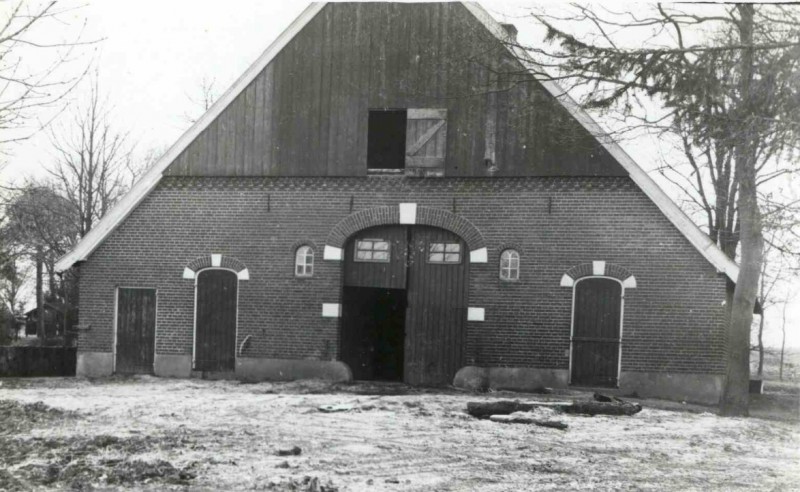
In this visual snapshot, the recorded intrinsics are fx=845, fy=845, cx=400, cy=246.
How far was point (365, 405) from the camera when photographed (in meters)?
13.5

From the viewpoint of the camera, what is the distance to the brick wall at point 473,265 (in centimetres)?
1664

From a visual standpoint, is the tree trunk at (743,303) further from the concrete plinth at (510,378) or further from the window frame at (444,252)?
the window frame at (444,252)

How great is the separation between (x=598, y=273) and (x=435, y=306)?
3.39m

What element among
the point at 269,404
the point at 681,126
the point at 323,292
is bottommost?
the point at 269,404

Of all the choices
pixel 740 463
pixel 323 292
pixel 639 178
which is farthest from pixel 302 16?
→ pixel 740 463

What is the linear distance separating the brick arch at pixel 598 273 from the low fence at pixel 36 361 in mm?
13018

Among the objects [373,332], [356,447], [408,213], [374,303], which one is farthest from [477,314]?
[356,447]

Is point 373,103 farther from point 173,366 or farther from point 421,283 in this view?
point 173,366

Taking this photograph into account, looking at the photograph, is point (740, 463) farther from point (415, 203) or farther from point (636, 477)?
point (415, 203)

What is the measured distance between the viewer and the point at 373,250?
17.9m

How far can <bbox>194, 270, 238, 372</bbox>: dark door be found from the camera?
18.2 metres

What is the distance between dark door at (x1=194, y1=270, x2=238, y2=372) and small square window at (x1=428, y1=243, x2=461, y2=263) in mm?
4278

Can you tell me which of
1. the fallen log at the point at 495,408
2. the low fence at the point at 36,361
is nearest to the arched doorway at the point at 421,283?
the fallen log at the point at 495,408

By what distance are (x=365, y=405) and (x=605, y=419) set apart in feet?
12.3
